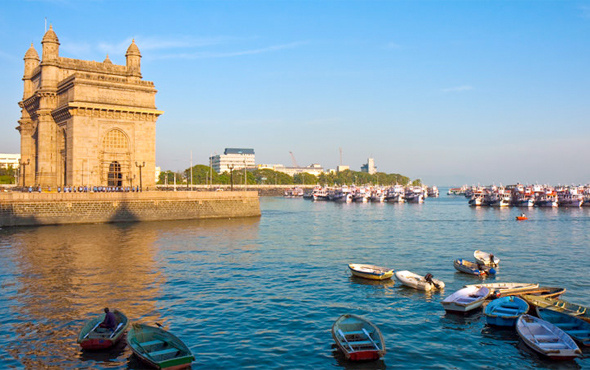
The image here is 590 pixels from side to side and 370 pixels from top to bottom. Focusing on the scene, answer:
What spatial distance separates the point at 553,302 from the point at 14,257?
37.1 meters

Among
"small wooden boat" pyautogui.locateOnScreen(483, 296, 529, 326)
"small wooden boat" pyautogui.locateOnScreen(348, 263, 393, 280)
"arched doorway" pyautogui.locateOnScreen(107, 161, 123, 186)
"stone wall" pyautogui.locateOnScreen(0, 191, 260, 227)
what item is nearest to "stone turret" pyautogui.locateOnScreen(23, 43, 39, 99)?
"arched doorway" pyautogui.locateOnScreen(107, 161, 123, 186)

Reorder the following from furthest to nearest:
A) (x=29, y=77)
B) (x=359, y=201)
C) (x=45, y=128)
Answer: (x=359, y=201) < (x=29, y=77) < (x=45, y=128)

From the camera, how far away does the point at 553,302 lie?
72.7 feet

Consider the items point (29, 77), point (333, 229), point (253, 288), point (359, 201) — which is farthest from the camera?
point (359, 201)

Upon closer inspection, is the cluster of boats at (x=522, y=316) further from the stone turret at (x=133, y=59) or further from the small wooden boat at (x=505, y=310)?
the stone turret at (x=133, y=59)

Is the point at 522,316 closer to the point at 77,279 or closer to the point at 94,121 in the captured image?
the point at 77,279

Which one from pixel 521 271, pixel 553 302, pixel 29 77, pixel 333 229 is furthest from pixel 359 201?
pixel 553 302

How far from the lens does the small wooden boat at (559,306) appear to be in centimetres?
2047

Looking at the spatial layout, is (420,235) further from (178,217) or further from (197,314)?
(197,314)

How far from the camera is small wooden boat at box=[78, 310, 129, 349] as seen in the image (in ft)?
58.2

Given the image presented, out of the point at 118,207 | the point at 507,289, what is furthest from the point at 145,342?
the point at 118,207

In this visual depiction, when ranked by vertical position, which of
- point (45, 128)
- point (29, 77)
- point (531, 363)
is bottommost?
point (531, 363)

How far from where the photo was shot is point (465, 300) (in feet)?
74.8

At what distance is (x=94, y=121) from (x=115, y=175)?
8415 millimetres
